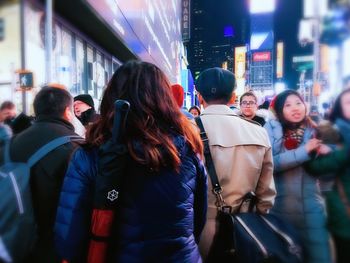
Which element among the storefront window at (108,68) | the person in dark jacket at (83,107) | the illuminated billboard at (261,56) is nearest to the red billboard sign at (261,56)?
the illuminated billboard at (261,56)

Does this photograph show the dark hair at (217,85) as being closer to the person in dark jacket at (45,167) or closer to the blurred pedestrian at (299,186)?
the blurred pedestrian at (299,186)

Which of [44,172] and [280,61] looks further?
[280,61]

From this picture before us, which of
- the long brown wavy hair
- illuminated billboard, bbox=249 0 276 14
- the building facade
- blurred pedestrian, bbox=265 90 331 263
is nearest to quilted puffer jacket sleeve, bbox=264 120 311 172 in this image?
blurred pedestrian, bbox=265 90 331 263

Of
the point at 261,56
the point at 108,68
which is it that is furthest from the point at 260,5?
the point at 261,56

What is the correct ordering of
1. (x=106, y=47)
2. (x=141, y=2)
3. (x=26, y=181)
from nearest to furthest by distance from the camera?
(x=26, y=181)
(x=106, y=47)
(x=141, y=2)

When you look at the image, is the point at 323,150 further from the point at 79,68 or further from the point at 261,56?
the point at 261,56

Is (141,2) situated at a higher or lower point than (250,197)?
higher

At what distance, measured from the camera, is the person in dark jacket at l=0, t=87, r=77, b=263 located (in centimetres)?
248

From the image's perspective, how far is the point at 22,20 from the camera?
30.0 ft

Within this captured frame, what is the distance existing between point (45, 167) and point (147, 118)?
3.82 feet

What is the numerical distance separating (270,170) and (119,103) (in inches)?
55.7

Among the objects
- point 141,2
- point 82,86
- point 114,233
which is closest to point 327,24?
point 114,233

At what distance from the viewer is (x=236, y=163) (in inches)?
95.3

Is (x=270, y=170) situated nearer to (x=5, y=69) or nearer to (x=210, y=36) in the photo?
(x=5, y=69)
